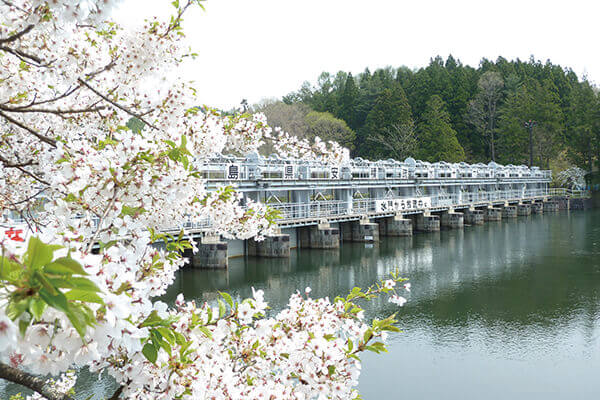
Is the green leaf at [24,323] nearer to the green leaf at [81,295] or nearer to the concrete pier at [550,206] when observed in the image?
the green leaf at [81,295]

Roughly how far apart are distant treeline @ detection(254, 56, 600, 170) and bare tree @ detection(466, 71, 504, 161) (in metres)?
0.11

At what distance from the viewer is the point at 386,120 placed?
166ft

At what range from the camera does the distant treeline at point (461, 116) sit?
47.7m

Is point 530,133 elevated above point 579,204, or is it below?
above

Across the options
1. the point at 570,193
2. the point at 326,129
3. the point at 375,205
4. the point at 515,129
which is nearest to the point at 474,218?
the point at 375,205

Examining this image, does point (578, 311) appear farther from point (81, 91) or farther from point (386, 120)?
point (386, 120)

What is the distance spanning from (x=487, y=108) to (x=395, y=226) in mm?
36775

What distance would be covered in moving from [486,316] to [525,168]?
38765 millimetres

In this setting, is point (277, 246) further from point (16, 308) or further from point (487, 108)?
point (487, 108)

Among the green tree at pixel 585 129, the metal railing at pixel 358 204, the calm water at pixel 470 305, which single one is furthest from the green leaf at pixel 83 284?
the green tree at pixel 585 129

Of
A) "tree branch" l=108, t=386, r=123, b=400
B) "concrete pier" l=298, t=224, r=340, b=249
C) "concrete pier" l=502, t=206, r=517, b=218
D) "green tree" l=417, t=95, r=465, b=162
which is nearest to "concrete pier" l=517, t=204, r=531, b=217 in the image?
"concrete pier" l=502, t=206, r=517, b=218

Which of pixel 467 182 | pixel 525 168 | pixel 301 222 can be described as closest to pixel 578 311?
pixel 301 222

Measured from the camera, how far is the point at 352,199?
26.4 metres

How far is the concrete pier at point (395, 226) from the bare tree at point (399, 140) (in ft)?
72.1
